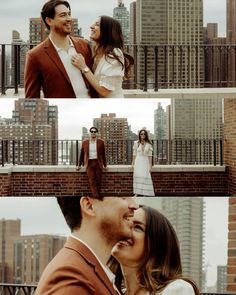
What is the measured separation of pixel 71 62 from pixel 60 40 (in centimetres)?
7

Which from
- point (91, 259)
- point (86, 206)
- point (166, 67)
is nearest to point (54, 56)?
point (86, 206)

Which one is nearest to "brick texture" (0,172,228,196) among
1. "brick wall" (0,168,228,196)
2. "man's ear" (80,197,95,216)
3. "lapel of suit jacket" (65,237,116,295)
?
"brick wall" (0,168,228,196)

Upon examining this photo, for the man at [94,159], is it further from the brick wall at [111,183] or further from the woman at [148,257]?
the woman at [148,257]

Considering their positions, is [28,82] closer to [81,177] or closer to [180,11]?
[81,177]

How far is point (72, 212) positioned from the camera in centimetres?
185

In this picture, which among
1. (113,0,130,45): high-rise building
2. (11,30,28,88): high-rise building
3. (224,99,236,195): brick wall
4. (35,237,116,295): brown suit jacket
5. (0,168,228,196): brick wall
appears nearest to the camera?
(35,237,116,295): brown suit jacket

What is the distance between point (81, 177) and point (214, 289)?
622mm

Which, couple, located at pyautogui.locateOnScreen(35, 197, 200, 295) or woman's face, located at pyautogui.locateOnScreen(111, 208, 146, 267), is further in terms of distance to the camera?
woman's face, located at pyautogui.locateOnScreen(111, 208, 146, 267)

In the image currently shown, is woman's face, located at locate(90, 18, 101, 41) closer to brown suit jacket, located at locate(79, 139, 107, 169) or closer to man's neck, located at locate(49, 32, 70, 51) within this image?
man's neck, located at locate(49, 32, 70, 51)

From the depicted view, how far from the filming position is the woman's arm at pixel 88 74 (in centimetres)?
185

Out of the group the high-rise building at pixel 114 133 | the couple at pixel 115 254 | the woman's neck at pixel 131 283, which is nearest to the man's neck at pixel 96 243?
the couple at pixel 115 254

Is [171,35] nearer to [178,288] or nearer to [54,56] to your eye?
[54,56]

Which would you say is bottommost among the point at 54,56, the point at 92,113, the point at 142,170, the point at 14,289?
the point at 14,289

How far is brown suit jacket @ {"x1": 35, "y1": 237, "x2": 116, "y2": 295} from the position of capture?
169 centimetres
